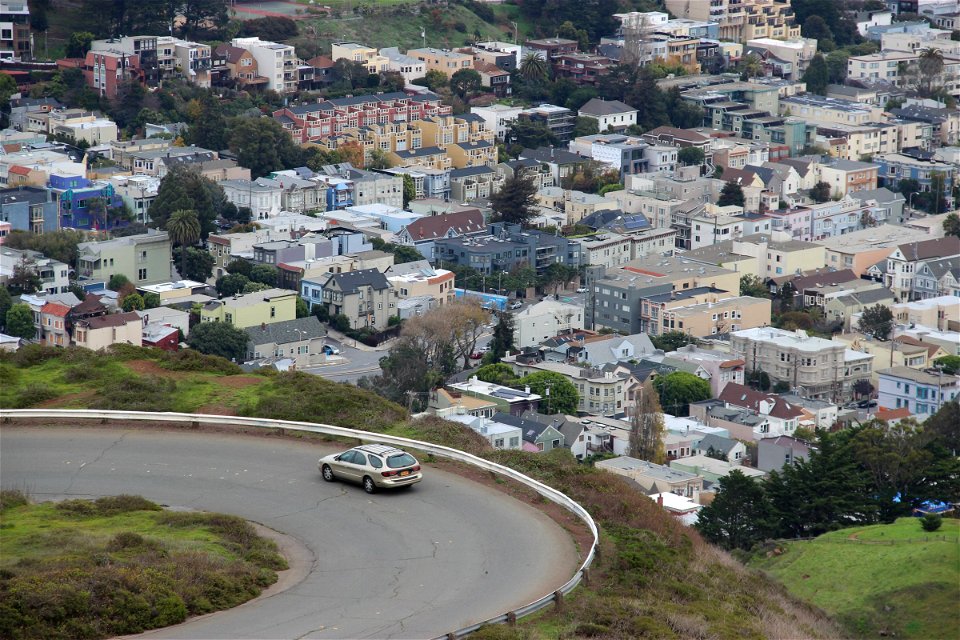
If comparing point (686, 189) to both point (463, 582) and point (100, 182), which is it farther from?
point (463, 582)

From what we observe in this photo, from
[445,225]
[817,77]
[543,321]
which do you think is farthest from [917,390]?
[817,77]

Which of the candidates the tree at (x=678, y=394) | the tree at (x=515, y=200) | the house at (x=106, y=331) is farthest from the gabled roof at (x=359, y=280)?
the tree at (x=678, y=394)

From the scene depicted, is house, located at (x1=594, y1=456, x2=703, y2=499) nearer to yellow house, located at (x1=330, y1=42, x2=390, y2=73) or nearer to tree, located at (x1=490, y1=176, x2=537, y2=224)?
tree, located at (x1=490, y1=176, x2=537, y2=224)

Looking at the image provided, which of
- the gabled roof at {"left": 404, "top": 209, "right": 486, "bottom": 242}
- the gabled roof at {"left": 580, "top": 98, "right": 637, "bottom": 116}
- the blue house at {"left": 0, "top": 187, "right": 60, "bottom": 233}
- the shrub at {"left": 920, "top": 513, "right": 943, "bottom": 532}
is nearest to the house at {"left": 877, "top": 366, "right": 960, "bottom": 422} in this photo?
the gabled roof at {"left": 404, "top": 209, "right": 486, "bottom": 242}

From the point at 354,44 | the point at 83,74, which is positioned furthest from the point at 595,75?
the point at 83,74

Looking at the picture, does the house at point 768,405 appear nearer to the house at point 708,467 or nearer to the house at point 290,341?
the house at point 708,467
